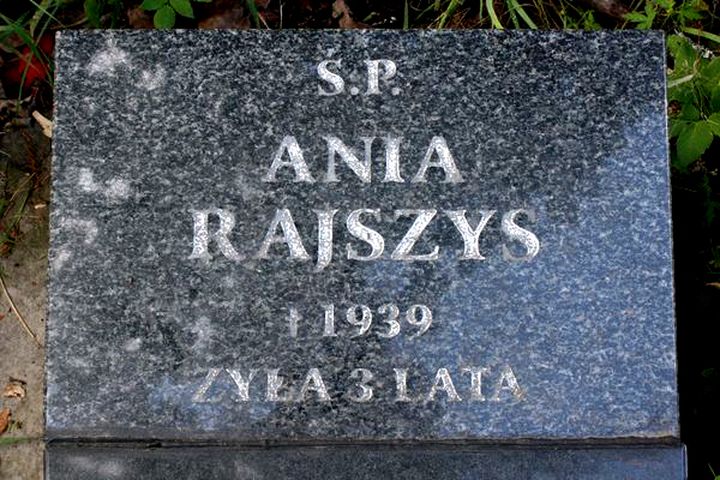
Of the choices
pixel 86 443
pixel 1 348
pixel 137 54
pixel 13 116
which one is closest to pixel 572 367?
pixel 86 443

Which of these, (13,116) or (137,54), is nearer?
(137,54)

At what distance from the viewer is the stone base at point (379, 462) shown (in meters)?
1.94

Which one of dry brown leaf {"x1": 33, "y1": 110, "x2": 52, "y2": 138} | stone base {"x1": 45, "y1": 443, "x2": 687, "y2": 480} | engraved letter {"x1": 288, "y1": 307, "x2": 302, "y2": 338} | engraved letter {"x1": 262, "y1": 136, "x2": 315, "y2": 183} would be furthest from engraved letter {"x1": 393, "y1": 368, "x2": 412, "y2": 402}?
dry brown leaf {"x1": 33, "y1": 110, "x2": 52, "y2": 138}

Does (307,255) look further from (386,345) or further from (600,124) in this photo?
(600,124)

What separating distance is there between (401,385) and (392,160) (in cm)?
49

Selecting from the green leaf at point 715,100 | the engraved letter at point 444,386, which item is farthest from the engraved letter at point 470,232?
the green leaf at point 715,100

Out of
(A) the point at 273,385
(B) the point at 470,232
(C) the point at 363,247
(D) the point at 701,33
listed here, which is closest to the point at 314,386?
(A) the point at 273,385

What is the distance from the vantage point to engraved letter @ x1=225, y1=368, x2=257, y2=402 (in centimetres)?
196

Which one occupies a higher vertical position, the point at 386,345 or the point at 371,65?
the point at 371,65

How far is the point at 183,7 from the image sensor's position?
2482 millimetres

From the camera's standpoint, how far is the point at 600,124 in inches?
79.5

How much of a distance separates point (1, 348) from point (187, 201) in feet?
3.08

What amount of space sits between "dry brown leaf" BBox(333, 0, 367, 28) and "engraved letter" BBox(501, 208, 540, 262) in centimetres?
103

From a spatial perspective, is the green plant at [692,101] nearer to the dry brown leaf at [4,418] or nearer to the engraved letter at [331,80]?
the engraved letter at [331,80]
